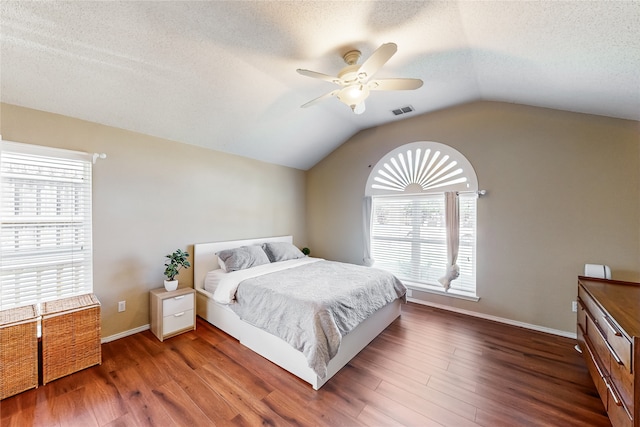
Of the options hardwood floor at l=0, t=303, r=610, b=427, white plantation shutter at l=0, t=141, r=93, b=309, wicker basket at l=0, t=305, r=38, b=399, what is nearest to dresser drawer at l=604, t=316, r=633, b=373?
Answer: hardwood floor at l=0, t=303, r=610, b=427

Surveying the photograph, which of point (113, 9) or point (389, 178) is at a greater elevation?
point (113, 9)

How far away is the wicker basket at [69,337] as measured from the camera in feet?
6.40

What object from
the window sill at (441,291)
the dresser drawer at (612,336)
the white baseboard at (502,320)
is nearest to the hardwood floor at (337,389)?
the white baseboard at (502,320)

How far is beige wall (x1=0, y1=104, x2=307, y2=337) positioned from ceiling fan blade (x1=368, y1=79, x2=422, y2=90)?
8.52 feet

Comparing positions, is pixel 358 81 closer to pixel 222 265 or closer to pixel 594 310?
pixel 594 310

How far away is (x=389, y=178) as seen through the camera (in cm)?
399

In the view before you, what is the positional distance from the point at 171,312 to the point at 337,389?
2.02 meters

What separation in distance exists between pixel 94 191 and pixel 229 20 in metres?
2.23

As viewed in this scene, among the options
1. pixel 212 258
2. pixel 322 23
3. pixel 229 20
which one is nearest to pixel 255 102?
pixel 229 20

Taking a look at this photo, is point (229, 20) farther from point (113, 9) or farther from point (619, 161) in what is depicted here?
point (619, 161)

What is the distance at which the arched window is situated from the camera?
331 cm

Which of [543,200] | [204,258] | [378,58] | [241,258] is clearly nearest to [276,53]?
[378,58]

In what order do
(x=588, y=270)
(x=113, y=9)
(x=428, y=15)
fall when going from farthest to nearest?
(x=588, y=270), (x=428, y=15), (x=113, y=9)

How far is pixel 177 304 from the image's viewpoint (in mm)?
2732
